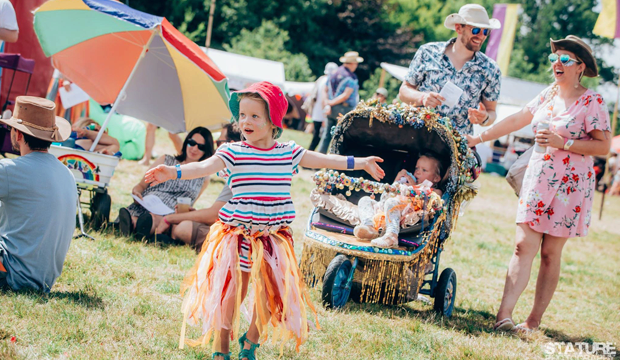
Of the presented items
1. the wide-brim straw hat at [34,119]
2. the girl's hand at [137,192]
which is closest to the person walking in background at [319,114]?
the girl's hand at [137,192]

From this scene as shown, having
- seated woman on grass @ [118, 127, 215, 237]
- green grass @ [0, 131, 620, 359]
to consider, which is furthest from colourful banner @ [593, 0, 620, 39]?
seated woman on grass @ [118, 127, 215, 237]

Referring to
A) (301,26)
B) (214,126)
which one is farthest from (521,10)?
(214,126)

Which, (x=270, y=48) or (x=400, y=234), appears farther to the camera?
(x=270, y=48)

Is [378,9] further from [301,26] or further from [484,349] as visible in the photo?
[484,349]

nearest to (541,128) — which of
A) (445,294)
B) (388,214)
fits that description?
(388,214)

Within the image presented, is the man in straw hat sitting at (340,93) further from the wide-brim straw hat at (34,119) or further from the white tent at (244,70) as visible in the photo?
the white tent at (244,70)

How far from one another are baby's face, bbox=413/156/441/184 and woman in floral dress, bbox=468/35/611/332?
763mm

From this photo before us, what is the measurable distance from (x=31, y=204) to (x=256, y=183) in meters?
1.60

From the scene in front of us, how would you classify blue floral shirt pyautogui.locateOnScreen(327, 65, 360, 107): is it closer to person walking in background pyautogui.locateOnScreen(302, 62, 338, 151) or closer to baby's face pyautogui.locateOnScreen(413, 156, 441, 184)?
person walking in background pyautogui.locateOnScreen(302, 62, 338, 151)

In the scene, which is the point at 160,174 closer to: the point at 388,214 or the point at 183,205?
the point at 388,214

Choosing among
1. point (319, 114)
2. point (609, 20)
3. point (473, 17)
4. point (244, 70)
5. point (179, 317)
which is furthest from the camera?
point (244, 70)

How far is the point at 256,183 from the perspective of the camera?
324 cm

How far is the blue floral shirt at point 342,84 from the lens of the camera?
39.1ft

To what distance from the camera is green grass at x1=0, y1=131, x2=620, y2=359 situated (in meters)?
3.43
